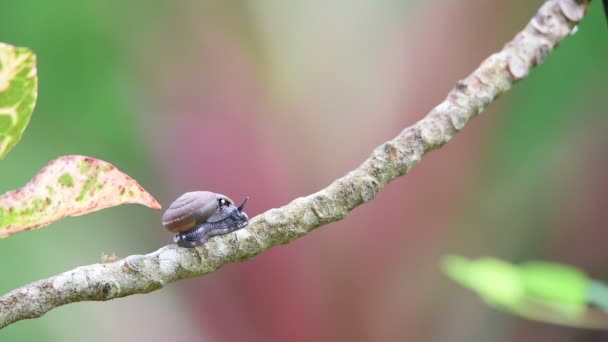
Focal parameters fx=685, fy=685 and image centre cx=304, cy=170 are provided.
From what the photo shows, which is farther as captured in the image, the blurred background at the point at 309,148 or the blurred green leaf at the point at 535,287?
the blurred background at the point at 309,148

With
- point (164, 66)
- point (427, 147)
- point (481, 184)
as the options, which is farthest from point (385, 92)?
point (427, 147)

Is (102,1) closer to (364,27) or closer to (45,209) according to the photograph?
(364,27)

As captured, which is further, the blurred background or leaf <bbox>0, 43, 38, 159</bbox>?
the blurred background

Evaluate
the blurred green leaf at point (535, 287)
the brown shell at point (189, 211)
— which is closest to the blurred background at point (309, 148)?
the blurred green leaf at point (535, 287)

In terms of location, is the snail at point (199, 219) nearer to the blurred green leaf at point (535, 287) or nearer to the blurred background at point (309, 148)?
the blurred green leaf at point (535, 287)

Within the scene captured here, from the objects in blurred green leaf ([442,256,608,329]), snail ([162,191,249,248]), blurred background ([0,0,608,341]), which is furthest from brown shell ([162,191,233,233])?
blurred background ([0,0,608,341])

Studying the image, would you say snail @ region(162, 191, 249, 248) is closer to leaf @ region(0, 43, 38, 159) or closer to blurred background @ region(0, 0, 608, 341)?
leaf @ region(0, 43, 38, 159)
